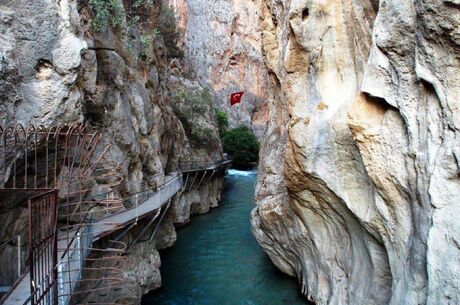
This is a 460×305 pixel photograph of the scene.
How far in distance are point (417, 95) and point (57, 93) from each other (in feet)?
24.9

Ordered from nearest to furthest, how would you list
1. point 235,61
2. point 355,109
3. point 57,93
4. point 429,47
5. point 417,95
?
point 429,47 → point 417,95 → point 355,109 → point 57,93 → point 235,61

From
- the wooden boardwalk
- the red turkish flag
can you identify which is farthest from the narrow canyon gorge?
the red turkish flag

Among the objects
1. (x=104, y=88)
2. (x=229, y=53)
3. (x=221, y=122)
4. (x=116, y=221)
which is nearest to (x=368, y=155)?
(x=116, y=221)

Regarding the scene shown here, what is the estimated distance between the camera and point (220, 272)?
53.2ft

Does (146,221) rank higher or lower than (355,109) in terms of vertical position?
lower

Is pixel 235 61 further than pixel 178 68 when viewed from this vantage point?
Yes

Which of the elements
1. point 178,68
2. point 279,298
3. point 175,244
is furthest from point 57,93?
point 178,68

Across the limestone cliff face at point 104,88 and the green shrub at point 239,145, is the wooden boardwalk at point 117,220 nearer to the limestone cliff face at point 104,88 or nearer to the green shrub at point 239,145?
the limestone cliff face at point 104,88

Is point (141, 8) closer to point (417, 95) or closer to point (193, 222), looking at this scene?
point (193, 222)

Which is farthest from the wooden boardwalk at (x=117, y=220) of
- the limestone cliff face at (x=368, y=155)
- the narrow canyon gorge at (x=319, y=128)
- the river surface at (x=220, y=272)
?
the limestone cliff face at (x=368, y=155)

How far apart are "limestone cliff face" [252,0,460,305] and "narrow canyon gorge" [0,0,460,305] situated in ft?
0.09

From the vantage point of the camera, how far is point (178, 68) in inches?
1396

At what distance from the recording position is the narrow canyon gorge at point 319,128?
20.3 ft

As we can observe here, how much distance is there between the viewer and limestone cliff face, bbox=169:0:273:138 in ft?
178
